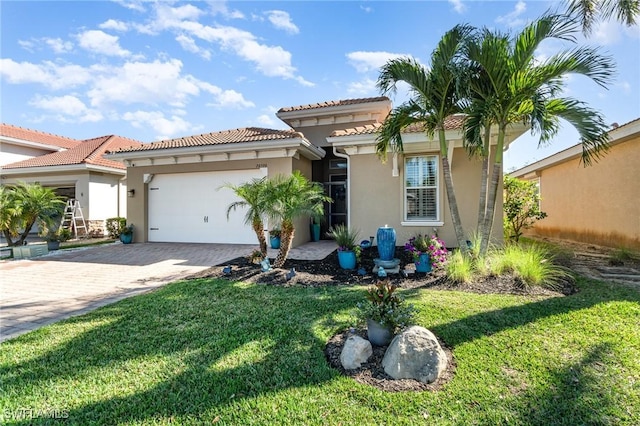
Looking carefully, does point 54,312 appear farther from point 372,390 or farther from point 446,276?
point 446,276

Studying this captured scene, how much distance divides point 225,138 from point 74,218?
977 centimetres

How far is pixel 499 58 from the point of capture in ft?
19.5

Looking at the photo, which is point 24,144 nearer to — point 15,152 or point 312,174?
point 15,152

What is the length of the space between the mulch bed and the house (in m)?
12.0

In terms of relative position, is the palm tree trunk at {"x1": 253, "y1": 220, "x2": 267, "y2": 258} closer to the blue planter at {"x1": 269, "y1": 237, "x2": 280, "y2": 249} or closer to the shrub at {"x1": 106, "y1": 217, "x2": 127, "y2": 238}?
the blue planter at {"x1": 269, "y1": 237, "x2": 280, "y2": 249}

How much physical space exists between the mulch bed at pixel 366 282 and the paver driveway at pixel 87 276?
1.38 meters

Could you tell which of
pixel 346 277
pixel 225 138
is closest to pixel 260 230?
pixel 346 277

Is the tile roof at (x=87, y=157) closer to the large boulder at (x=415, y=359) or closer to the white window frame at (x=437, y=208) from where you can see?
the white window frame at (x=437, y=208)

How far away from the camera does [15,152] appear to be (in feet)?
60.9

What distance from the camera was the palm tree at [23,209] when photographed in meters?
10.6

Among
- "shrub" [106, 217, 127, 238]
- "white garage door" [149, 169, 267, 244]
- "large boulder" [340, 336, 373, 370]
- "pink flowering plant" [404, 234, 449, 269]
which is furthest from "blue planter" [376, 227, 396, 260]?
"shrub" [106, 217, 127, 238]

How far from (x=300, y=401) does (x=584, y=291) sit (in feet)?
18.9

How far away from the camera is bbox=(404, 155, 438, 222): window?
980 centimetres

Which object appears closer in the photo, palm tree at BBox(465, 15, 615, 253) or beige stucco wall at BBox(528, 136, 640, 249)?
palm tree at BBox(465, 15, 615, 253)
